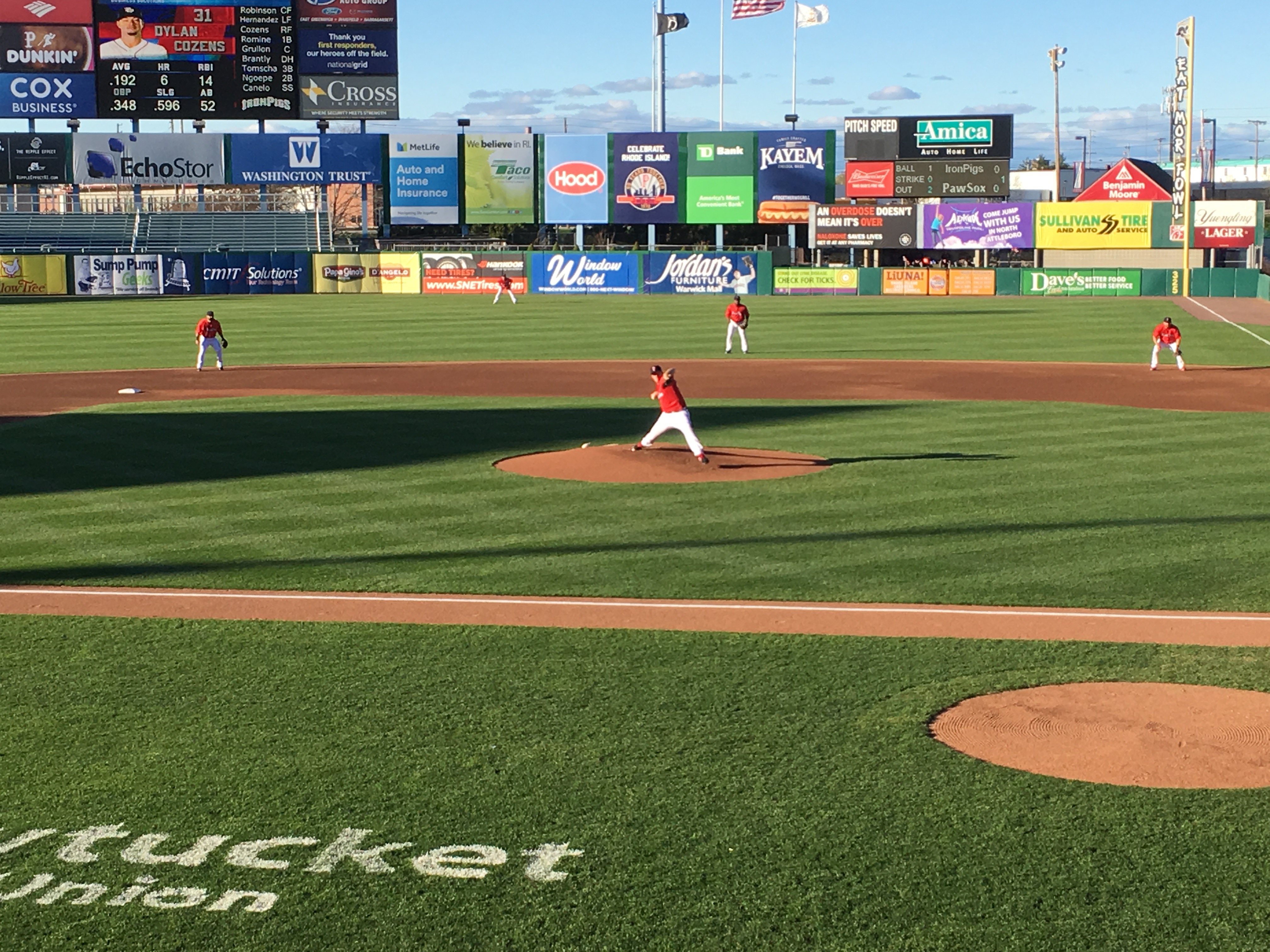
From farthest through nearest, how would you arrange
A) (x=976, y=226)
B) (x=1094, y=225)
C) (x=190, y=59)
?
(x=976, y=226) < (x=1094, y=225) < (x=190, y=59)

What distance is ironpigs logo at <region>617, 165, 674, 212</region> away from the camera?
3093 inches

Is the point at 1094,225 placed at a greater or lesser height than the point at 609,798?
greater

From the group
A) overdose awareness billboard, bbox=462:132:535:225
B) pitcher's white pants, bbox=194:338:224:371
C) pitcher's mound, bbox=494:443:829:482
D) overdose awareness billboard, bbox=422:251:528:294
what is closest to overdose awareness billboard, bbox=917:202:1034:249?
overdose awareness billboard, bbox=462:132:535:225

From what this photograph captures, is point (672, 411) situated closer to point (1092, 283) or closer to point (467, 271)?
point (1092, 283)

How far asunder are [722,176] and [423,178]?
15999 millimetres

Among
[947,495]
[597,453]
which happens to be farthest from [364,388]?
[947,495]

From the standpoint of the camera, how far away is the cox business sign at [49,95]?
2899 inches

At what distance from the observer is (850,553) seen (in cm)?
1347

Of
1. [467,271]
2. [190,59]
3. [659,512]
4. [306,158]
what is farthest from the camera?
[306,158]

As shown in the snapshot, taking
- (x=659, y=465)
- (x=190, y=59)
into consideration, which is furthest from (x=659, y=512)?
(x=190, y=59)

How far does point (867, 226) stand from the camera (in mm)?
78312

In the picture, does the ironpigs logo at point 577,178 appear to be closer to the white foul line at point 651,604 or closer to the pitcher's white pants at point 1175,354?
the pitcher's white pants at point 1175,354

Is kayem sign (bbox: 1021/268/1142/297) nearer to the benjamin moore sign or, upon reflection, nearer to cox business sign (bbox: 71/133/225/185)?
the benjamin moore sign

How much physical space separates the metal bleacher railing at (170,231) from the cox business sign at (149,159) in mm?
3165
